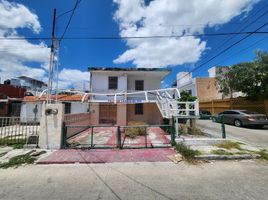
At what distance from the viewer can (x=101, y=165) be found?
5.46m

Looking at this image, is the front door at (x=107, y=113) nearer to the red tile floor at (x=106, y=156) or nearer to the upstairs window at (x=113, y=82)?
the upstairs window at (x=113, y=82)

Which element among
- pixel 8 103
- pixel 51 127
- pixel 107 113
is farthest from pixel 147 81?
pixel 8 103

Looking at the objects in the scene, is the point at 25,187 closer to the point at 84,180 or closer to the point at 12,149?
the point at 84,180

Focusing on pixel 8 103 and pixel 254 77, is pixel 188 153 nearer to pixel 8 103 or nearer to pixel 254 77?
pixel 254 77

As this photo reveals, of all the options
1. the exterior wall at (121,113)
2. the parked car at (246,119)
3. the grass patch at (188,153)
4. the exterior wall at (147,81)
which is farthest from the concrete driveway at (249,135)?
the exterior wall at (121,113)

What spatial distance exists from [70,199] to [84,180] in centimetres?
94

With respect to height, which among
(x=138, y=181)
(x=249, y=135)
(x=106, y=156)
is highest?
(x=249, y=135)

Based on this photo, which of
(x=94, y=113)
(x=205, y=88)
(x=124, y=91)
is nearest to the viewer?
(x=94, y=113)

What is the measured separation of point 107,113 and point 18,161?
8967 millimetres

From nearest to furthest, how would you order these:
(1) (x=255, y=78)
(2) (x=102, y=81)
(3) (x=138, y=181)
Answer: (3) (x=138, y=181)
(2) (x=102, y=81)
(1) (x=255, y=78)

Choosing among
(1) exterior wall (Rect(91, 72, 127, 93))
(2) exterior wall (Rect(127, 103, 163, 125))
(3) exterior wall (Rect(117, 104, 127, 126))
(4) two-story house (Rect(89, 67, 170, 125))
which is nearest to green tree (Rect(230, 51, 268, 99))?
(4) two-story house (Rect(89, 67, 170, 125))

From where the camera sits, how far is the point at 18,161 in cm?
571

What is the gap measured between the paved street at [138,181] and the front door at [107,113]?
350 inches

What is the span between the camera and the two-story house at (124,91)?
14367 millimetres
